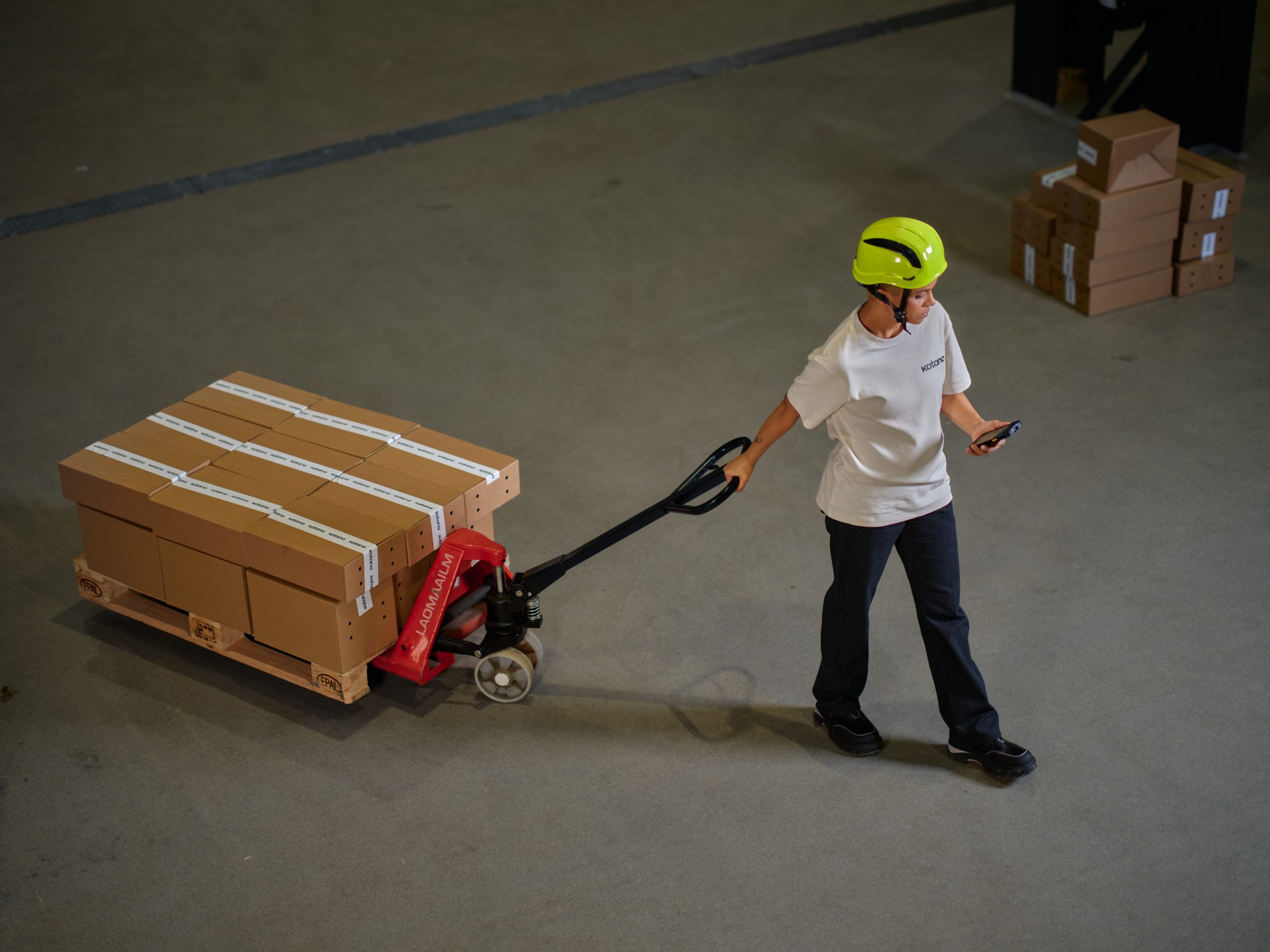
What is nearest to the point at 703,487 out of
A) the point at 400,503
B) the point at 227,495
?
the point at 400,503

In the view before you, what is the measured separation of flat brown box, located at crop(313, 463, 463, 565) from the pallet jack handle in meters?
0.42

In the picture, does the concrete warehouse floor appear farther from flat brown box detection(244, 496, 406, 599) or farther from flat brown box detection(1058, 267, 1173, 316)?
flat brown box detection(244, 496, 406, 599)

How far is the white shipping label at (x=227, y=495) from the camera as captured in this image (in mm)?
4496

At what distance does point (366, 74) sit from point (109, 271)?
4.03m

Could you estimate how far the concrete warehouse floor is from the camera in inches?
154

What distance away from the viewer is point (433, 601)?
450 centimetres

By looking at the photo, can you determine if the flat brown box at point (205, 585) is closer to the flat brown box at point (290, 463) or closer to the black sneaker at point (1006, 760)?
the flat brown box at point (290, 463)

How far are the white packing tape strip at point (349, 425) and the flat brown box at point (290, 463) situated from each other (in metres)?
0.14

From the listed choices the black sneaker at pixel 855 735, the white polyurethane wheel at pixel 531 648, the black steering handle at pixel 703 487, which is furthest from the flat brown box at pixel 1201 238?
the white polyurethane wheel at pixel 531 648

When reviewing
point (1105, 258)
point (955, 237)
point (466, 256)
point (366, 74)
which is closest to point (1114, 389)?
point (1105, 258)

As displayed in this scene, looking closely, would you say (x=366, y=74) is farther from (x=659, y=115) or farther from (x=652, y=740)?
(x=652, y=740)

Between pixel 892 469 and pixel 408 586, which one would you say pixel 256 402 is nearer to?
pixel 408 586

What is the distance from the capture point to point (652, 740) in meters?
4.49

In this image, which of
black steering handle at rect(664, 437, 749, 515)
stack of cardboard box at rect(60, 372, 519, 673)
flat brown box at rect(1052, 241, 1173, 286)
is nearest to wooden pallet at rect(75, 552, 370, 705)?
stack of cardboard box at rect(60, 372, 519, 673)
